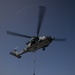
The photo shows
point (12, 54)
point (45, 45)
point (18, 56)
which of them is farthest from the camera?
point (12, 54)

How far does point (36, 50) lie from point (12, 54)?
16.0 m

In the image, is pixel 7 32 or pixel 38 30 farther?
pixel 7 32

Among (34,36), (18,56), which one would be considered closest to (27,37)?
(34,36)

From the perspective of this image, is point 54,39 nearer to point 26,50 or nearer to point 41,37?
point 41,37

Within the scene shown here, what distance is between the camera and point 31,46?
55.5m

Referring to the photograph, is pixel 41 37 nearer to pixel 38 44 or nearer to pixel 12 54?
pixel 38 44

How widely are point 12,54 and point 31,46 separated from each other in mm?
15434

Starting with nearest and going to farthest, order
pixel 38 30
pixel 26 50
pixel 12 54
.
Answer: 1. pixel 38 30
2. pixel 26 50
3. pixel 12 54

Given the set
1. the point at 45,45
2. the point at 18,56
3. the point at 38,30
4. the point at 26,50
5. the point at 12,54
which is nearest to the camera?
the point at 38,30

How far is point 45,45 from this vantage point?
53312 millimetres

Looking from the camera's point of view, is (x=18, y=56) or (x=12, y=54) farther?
(x=12, y=54)

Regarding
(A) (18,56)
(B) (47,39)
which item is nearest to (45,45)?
(B) (47,39)

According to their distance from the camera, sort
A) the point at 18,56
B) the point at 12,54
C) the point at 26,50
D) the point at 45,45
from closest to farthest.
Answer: the point at 45,45, the point at 26,50, the point at 18,56, the point at 12,54

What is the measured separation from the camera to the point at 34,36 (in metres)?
54.8
